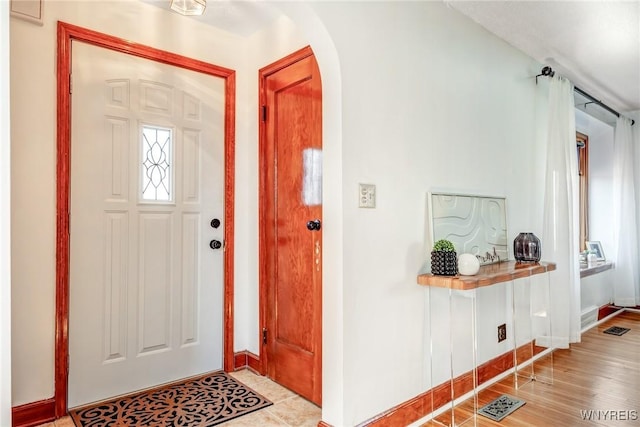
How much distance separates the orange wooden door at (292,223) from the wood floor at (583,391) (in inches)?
33.1

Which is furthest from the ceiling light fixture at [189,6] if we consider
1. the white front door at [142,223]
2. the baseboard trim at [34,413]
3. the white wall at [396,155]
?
the baseboard trim at [34,413]

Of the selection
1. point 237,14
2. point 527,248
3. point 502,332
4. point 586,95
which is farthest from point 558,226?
point 237,14

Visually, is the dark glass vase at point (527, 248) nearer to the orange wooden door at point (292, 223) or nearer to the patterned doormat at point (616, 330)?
the orange wooden door at point (292, 223)

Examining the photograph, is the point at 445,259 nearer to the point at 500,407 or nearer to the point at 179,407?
the point at 500,407

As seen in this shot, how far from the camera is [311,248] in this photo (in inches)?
89.7

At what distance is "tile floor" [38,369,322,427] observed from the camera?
1.99 meters

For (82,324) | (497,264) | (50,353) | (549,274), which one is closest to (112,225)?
(82,324)

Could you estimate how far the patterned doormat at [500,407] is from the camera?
2.11m

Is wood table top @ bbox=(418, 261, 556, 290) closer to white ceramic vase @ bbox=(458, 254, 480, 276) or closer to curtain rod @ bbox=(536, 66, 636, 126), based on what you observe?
white ceramic vase @ bbox=(458, 254, 480, 276)

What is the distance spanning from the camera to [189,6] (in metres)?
2.22

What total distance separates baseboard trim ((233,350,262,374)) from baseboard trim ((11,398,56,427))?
1.05 metres

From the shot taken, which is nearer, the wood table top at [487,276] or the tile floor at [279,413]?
the wood table top at [487,276]

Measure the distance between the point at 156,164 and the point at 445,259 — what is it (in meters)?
1.81

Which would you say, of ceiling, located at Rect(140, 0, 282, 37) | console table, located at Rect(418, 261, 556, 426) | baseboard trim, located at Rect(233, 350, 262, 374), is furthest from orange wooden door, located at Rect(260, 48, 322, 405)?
console table, located at Rect(418, 261, 556, 426)
